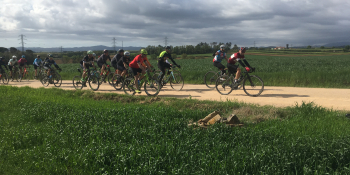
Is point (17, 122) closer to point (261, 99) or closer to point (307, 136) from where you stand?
point (307, 136)

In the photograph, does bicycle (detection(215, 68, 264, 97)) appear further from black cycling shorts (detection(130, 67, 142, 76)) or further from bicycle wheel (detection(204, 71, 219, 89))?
black cycling shorts (detection(130, 67, 142, 76))

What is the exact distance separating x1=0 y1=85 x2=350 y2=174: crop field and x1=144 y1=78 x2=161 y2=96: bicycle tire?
12.3 feet

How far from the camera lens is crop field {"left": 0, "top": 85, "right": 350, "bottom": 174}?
12.8ft

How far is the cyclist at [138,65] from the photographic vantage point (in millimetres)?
11312

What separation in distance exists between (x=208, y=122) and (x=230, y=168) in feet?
7.83

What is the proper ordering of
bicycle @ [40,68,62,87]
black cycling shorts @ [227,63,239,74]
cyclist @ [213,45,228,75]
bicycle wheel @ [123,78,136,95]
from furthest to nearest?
bicycle @ [40,68,62,87]
cyclist @ [213,45,228,75]
bicycle wheel @ [123,78,136,95]
black cycling shorts @ [227,63,239,74]

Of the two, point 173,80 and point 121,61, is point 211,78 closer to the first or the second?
point 173,80

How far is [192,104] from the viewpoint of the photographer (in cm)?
865

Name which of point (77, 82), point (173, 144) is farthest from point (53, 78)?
point (173, 144)

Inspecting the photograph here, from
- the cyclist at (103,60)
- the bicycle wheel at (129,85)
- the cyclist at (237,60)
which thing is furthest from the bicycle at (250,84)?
the cyclist at (103,60)

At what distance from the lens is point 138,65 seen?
1131cm

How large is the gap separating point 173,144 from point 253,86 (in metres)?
6.96

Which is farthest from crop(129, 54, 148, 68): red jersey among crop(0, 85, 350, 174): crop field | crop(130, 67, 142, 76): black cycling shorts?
crop(0, 85, 350, 174): crop field

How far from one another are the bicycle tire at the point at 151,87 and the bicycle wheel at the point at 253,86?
3.81m
